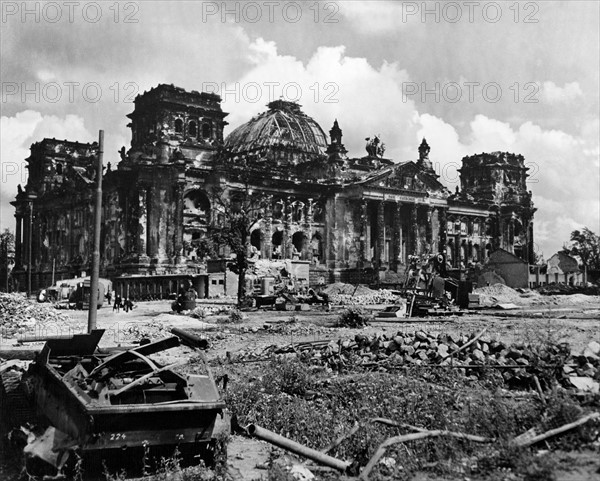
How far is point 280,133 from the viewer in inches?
2562

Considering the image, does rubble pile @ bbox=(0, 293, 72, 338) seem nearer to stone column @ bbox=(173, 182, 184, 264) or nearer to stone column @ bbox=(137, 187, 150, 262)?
stone column @ bbox=(137, 187, 150, 262)

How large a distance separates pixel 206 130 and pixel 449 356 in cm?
4444

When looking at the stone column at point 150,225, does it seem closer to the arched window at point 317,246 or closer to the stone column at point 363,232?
the arched window at point 317,246

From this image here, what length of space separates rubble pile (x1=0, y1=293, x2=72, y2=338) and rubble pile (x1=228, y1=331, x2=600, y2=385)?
8979 millimetres

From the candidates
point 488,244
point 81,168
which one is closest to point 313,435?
point 81,168

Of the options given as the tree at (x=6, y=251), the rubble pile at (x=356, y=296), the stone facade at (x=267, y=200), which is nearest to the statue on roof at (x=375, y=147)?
the stone facade at (x=267, y=200)

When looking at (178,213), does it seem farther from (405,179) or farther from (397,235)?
(405,179)

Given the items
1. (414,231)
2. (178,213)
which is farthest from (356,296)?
(414,231)

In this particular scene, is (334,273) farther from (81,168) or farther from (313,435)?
(313,435)

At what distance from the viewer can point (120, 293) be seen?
43.2 metres

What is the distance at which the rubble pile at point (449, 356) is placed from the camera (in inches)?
379

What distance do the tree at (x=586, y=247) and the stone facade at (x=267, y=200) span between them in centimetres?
1448

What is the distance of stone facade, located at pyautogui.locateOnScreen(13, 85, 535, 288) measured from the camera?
1902 inches

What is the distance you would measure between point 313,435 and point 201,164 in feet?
147
